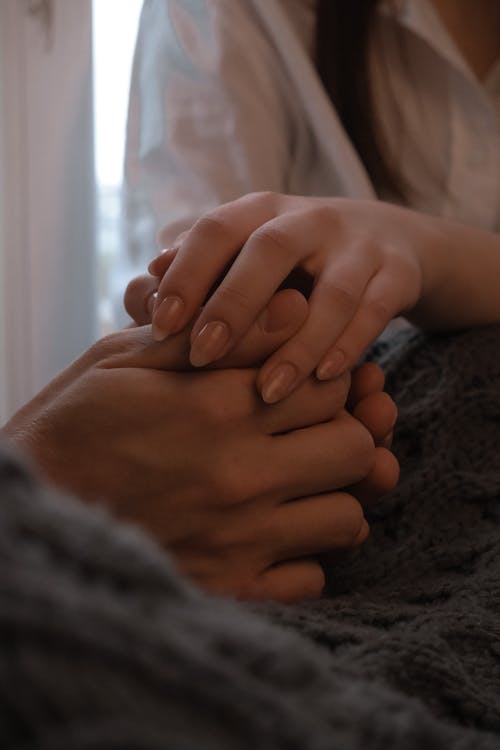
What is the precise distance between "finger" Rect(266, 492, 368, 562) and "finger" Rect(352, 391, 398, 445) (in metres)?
0.05

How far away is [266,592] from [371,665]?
A: 116 mm

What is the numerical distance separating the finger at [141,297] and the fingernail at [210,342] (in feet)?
0.26

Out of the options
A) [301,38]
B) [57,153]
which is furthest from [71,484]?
[57,153]

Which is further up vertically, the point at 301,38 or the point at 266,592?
the point at 301,38

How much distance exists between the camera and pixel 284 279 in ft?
1.41

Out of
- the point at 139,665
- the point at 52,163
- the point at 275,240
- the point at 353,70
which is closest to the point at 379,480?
the point at 275,240

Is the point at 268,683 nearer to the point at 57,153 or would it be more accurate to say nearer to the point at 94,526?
the point at 94,526

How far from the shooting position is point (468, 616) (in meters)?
0.33

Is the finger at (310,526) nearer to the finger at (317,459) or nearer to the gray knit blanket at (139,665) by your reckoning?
the finger at (317,459)

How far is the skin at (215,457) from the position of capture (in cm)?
37

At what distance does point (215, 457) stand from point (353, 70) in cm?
64

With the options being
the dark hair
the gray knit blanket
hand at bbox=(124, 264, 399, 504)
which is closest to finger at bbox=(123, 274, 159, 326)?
Answer: hand at bbox=(124, 264, 399, 504)

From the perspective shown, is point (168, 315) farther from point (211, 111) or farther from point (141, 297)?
point (211, 111)

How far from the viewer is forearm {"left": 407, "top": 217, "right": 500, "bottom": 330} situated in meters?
0.52
